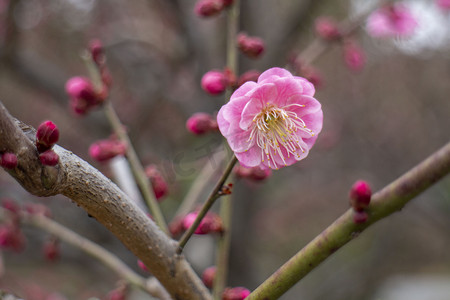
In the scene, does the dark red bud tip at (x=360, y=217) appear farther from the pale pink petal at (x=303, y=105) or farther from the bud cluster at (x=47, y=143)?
the bud cluster at (x=47, y=143)

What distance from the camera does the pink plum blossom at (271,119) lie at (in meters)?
0.88

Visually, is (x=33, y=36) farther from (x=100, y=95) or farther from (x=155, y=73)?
(x=100, y=95)

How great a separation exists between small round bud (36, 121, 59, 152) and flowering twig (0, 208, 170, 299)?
18.8 inches

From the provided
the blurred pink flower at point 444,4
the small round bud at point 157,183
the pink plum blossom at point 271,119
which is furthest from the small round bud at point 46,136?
the blurred pink flower at point 444,4

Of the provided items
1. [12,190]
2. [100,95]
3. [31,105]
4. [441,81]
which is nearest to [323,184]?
[441,81]

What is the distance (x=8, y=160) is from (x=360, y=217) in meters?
0.48

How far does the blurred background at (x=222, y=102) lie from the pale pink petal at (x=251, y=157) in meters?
0.50

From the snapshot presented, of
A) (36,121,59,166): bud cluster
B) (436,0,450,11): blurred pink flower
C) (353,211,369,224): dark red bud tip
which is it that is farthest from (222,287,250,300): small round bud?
(436,0,450,11): blurred pink flower

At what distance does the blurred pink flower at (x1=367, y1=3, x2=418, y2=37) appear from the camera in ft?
7.88

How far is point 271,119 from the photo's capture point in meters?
1.01

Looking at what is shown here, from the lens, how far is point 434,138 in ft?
17.4

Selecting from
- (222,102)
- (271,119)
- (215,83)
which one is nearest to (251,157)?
(271,119)

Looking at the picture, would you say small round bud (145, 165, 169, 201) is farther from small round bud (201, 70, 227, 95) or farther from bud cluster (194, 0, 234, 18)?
bud cluster (194, 0, 234, 18)

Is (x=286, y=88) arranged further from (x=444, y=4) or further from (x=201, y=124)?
(x=444, y=4)
